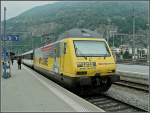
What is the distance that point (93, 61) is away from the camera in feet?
46.6

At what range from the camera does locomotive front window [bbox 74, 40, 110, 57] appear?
14.5 meters

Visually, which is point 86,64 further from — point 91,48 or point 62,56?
point 62,56

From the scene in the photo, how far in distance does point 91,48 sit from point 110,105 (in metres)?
3.28

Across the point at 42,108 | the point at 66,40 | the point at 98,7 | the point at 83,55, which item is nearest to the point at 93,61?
the point at 83,55

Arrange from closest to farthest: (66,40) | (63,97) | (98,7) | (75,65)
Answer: (63,97) → (75,65) → (66,40) → (98,7)

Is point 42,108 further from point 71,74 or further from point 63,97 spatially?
point 71,74

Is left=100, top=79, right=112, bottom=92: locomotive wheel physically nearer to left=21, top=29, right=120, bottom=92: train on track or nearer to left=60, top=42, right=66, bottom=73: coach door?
left=21, top=29, right=120, bottom=92: train on track

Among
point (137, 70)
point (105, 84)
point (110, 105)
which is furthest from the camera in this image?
point (137, 70)

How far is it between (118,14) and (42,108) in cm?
15511

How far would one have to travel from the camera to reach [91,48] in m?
14.8

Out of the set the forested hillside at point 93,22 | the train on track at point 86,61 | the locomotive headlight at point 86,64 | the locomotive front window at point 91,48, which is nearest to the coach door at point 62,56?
the train on track at point 86,61

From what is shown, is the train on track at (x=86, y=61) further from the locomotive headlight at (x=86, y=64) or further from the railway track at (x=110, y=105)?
the railway track at (x=110, y=105)

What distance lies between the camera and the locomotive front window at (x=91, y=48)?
14492 mm

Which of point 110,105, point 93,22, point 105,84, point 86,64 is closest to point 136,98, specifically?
point 105,84
